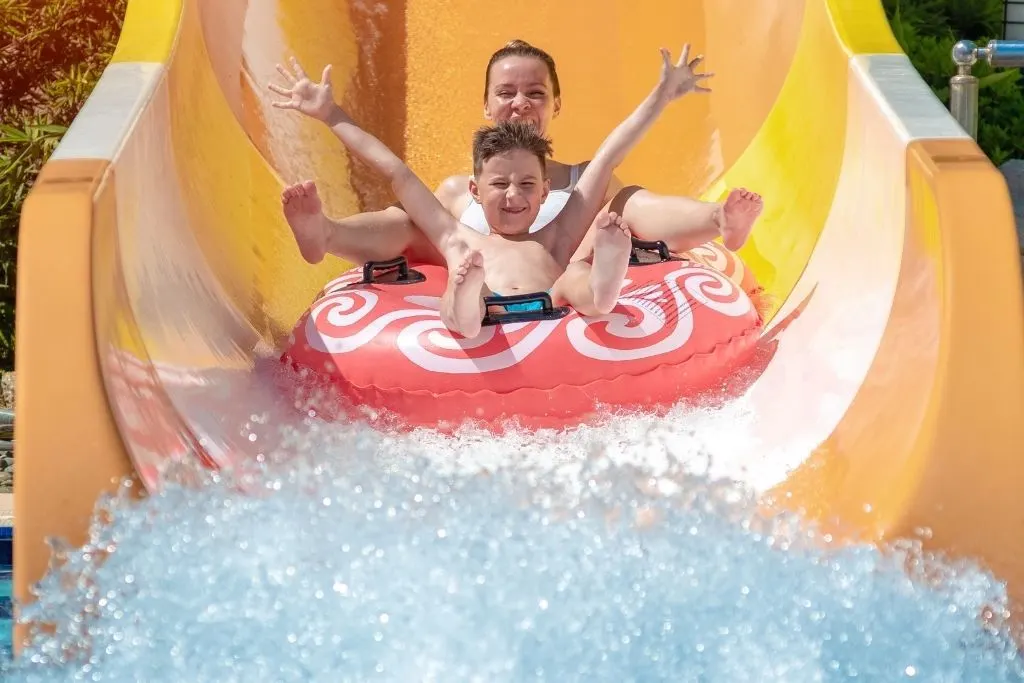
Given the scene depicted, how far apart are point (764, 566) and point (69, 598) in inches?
30.6

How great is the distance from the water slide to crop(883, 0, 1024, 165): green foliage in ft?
6.20

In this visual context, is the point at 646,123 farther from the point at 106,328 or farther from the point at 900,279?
the point at 106,328

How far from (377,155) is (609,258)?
593mm

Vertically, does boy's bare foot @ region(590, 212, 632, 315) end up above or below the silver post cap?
below

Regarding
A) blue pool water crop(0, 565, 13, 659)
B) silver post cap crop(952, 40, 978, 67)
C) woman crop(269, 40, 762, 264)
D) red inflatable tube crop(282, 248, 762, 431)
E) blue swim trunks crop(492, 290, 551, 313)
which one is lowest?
blue pool water crop(0, 565, 13, 659)

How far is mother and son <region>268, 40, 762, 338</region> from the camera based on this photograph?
2084 mm

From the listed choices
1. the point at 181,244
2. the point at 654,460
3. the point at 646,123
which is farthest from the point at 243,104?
the point at 654,460

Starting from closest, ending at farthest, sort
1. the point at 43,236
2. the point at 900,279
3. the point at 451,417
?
the point at 43,236
the point at 900,279
the point at 451,417

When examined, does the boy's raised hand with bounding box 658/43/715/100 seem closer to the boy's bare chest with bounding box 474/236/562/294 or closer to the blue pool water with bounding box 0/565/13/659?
the boy's bare chest with bounding box 474/236/562/294

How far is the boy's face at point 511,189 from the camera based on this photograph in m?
2.14

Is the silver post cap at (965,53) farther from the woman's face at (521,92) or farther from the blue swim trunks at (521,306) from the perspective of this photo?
the blue swim trunks at (521,306)

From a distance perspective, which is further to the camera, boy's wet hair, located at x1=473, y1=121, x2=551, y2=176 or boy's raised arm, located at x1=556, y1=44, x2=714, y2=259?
boy's raised arm, located at x1=556, y1=44, x2=714, y2=259

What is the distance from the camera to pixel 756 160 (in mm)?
2420

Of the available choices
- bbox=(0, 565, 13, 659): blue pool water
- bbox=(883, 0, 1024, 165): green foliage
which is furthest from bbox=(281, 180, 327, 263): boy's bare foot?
bbox=(883, 0, 1024, 165): green foliage
